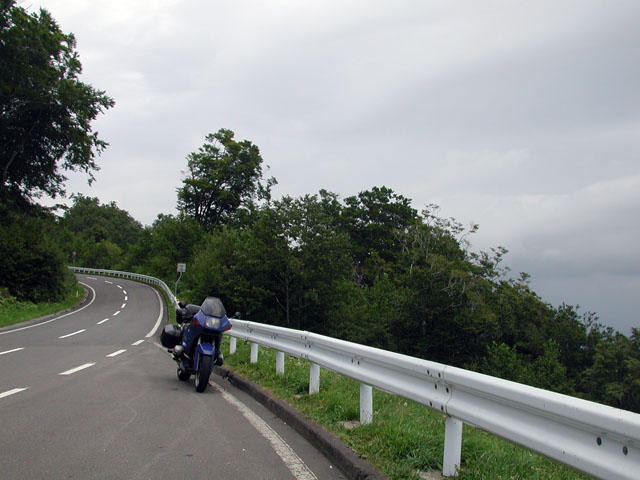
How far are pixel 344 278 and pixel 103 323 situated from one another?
18.3 m

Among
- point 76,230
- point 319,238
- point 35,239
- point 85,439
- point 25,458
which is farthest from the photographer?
point 76,230

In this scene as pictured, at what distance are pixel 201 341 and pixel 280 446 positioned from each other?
10.4 ft

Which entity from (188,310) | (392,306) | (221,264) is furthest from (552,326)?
(188,310)

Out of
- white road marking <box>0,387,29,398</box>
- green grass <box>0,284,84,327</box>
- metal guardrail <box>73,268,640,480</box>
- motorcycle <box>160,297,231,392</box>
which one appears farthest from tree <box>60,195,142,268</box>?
metal guardrail <box>73,268,640,480</box>

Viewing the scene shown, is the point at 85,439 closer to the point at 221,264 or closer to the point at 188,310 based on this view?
the point at 188,310

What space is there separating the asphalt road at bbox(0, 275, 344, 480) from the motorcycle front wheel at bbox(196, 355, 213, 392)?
13cm

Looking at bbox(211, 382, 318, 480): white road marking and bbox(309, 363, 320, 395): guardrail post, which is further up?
bbox(309, 363, 320, 395): guardrail post

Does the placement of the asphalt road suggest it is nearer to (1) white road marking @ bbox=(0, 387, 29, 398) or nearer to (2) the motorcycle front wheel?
(1) white road marking @ bbox=(0, 387, 29, 398)

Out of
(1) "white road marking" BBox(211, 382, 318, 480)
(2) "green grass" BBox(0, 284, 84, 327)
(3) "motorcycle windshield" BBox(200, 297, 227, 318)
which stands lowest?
(2) "green grass" BBox(0, 284, 84, 327)

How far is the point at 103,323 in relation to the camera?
863 inches

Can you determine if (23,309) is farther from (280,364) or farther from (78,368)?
(280,364)

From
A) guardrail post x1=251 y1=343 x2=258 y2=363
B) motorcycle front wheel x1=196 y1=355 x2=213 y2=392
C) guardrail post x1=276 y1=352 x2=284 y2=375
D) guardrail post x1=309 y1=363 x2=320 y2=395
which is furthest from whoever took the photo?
guardrail post x1=251 y1=343 x2=258 y2=363

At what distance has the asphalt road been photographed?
13.4 ft

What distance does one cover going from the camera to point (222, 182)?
198 feet
